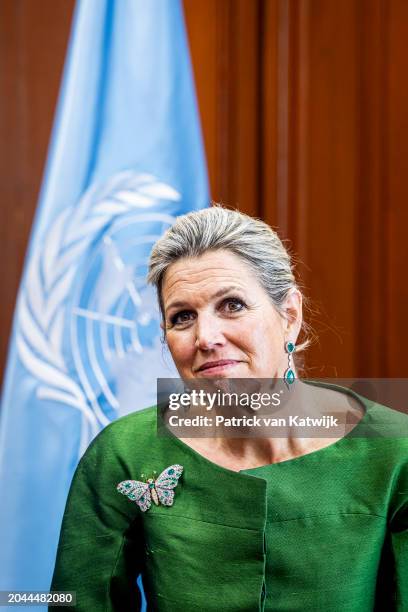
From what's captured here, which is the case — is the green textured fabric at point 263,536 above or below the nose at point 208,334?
below

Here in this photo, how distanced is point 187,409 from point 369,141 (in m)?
1.16

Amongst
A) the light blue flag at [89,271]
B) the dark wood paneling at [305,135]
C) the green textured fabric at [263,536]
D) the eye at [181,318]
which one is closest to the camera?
the green textured fabric at [263,536]

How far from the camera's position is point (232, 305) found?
1350 mm

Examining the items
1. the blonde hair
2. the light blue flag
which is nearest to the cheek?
the blonde hair

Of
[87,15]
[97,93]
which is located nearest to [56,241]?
[97,93]

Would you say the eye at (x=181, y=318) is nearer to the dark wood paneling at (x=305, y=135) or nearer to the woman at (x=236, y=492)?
the woman at (x=236, y=492)

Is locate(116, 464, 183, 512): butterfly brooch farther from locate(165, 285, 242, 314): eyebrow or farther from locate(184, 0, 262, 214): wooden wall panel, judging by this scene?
locate(184, 0, 262, 214): wooden wall panel

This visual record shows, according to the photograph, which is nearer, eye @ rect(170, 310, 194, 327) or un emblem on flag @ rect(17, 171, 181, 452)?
eye @ rect(170, 310, 194, 327)

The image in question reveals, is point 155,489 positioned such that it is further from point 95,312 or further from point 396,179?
point 396,179

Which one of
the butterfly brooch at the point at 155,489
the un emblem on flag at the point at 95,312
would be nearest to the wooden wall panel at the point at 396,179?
the un emblem on flag at the point at 95,312

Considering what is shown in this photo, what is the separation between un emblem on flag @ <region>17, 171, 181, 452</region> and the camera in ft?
6.35

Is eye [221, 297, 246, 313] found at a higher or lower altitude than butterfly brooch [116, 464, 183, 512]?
higher

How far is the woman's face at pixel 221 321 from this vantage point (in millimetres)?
1302

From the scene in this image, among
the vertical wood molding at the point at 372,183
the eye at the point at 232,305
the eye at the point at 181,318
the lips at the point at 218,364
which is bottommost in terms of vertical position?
the lips at the point at 218,364
